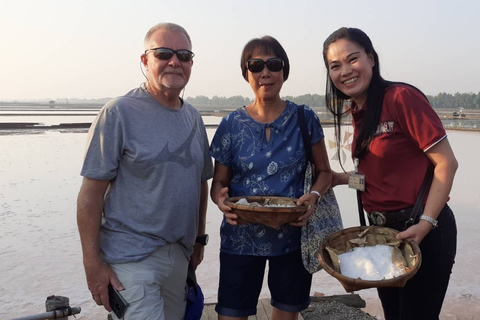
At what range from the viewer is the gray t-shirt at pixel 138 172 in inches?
80.6

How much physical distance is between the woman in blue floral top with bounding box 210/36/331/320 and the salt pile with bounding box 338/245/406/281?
0.38 meters

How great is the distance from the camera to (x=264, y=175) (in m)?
2.40

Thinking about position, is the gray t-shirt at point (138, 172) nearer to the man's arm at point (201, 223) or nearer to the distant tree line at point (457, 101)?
the man's arm at point (201, 223)

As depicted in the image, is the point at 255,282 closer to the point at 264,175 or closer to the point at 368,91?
the point at 264,175

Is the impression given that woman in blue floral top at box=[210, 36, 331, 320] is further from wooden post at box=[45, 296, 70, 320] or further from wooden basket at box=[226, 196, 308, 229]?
wooden post at box=[45, 296, 70, 320]

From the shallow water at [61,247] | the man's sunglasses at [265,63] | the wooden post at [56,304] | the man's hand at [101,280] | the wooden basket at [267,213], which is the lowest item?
the shallow water at [61,247]

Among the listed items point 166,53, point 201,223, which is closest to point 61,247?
point 201,223

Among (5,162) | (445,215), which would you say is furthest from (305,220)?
(5,162)

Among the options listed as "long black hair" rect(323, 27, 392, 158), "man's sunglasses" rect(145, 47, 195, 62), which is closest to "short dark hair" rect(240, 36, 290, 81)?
"long black hair" rect(323, 27, 392, 158)

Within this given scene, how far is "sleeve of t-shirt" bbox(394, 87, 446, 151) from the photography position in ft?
6.52

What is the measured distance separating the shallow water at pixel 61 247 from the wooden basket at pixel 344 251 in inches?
35.6

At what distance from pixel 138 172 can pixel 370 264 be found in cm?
112

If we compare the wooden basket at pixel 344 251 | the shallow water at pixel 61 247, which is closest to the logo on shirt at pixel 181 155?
the wooden basket at pixel 344 251

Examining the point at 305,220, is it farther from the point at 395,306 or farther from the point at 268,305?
the point at 268,305
